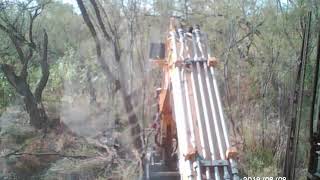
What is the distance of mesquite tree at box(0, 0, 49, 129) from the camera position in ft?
21.4

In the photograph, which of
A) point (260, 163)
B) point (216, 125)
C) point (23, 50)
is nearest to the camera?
point (216, 125)

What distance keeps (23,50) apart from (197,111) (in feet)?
14.2

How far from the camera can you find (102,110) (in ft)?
21.5

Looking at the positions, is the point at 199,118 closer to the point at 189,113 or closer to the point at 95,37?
the point at 189,113

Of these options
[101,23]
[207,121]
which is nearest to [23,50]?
[101,23]

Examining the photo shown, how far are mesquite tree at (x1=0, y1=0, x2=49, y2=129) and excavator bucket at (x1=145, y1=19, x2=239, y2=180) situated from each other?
339 centimetres

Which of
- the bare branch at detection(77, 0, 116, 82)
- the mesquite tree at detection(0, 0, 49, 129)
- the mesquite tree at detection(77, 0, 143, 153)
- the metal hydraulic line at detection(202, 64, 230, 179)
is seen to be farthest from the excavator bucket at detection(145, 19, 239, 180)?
the mesquite tree at detection(0, 0, 49, 129)

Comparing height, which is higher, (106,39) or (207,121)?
(106,39)

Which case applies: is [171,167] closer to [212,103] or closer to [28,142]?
[212,103]

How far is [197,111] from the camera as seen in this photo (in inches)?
115

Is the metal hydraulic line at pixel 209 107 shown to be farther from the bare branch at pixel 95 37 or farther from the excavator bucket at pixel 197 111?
the bare branch at pixel 95 37

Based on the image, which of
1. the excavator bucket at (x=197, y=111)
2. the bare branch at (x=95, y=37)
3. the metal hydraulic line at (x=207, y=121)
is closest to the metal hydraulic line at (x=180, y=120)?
the excavator bucket at (x=197, y=111)

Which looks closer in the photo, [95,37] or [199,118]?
[199,118]

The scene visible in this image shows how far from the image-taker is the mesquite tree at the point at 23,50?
21.4 feet
